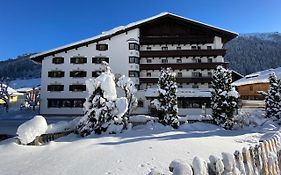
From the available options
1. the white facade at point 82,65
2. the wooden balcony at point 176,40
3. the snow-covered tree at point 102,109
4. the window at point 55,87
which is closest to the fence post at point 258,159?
the snow-covered tree at point 102,109

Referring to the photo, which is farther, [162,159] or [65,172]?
[162,159]

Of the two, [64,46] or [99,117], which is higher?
[64,46]

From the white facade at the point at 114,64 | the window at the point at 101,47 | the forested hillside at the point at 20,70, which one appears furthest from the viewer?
the forested hillside at the point at 20,70

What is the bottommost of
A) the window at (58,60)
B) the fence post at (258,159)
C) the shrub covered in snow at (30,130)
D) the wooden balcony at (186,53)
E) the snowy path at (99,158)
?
the snowy path at (99,158)

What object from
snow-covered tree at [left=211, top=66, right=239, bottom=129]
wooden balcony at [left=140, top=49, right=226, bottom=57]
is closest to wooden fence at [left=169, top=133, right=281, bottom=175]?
snow-covered tree at [left=211, top=66, right=239, bottom=129]

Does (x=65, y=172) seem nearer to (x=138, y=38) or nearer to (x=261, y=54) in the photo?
(x=138, y=38)

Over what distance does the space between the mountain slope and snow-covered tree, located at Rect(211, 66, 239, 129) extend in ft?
261

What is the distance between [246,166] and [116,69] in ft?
132

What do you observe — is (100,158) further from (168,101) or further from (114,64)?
(114,64)

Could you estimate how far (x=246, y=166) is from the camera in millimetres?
3736

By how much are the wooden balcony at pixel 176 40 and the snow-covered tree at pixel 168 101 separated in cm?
1745

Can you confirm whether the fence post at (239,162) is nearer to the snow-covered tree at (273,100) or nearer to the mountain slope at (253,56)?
the snow-covered tree at (273,100)

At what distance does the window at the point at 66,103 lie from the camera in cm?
4253

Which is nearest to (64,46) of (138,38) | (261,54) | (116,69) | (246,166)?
(116,69)
